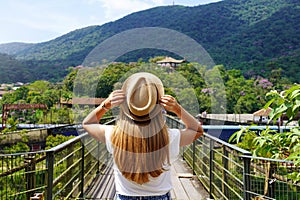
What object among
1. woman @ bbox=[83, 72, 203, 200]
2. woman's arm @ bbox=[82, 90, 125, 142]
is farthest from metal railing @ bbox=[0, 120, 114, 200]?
woman @ bbox=[83, 72, 203, 200]

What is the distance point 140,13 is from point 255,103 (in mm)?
40197

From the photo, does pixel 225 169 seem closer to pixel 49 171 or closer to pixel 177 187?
pixel 177 187

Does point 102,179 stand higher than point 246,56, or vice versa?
point 246,56

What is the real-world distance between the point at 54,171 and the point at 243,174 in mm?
1387

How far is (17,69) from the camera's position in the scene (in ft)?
254

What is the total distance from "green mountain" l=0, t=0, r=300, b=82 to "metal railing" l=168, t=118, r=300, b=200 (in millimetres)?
37699

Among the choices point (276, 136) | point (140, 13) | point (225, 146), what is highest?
point (140, 13)

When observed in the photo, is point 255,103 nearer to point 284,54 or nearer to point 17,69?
point 284,54

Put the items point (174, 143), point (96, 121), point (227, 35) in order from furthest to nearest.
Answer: point (227, 35), point (96, 121), point (174, 143)

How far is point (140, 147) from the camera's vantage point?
1.15 m

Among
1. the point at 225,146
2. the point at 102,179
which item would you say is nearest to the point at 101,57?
the point at 225,146

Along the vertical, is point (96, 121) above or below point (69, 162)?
above

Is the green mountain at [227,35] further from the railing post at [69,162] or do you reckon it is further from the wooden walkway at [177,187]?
the railing post at [69,162]

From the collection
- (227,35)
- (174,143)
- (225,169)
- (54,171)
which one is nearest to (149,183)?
(174,143)
